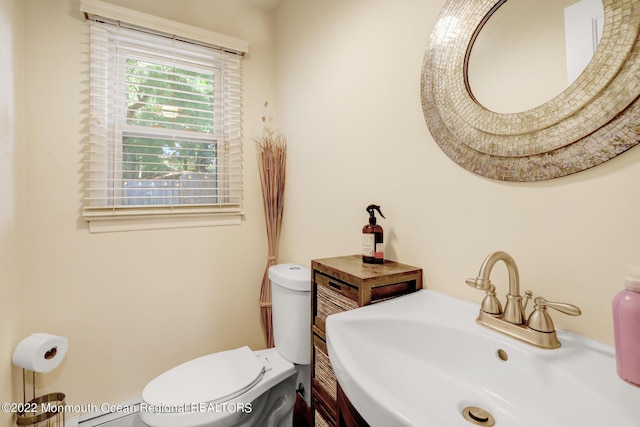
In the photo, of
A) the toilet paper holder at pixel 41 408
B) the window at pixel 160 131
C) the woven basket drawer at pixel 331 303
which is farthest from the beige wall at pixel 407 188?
the toilet paper holder at pixel 41 408

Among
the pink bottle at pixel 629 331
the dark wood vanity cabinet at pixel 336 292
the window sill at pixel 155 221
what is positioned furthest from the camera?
the window sill at pixel 155 221

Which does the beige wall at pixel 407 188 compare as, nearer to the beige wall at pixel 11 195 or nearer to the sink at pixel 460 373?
the sink at pixel 460 373

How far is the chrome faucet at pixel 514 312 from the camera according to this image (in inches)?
25.1

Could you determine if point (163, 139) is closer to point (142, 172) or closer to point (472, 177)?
point (142, 172)

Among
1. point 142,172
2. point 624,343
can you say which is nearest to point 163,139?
point 142,172

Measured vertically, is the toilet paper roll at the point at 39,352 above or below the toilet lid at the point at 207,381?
above

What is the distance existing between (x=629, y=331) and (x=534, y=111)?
524mm

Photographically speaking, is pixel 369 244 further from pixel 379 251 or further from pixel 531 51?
pixel 531 51

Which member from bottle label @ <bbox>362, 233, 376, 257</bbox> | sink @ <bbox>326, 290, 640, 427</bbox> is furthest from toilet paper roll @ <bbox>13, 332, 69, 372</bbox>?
bottle label @ <bbox>362, 233, 376, 257</bbox>

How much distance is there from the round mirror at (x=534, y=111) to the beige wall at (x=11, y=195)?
5.28 feet

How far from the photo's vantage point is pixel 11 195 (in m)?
1.23

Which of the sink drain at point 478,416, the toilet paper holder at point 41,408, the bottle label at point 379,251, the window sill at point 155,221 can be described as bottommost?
the toilet paper holder at point 41,408

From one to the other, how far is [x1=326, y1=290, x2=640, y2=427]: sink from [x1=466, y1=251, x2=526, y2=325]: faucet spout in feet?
0.20

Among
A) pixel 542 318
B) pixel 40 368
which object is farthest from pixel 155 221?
pixel 542 318
